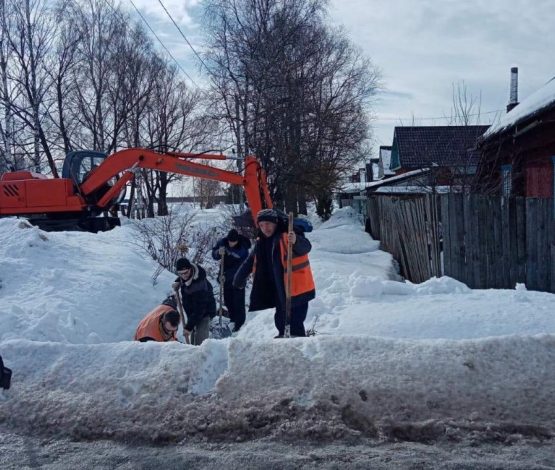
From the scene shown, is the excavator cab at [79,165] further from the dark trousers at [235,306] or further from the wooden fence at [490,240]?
the wooden fence at [490,240]

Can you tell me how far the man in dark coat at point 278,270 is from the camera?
18.3 ft

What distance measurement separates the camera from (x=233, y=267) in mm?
8750

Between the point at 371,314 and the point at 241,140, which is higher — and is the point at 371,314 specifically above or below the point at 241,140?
below

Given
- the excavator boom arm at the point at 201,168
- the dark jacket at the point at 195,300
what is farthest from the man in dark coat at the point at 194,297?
the excavator boom arm at the point at 201,168

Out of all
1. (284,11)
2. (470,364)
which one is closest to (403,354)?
(470,364)

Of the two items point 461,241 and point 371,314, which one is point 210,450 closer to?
point 371,314

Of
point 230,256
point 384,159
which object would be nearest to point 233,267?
point 230,256

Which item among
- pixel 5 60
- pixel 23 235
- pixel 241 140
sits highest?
pixel 5 60

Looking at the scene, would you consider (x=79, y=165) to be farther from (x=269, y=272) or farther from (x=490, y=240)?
(x=490, y=240)

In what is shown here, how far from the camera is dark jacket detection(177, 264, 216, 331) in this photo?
6.61 metres

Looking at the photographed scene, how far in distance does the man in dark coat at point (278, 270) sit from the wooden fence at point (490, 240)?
3.88 meters

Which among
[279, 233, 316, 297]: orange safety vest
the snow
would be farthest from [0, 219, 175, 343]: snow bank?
the snow

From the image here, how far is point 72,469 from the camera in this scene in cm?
289

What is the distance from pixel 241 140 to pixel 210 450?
22547 millimetres
